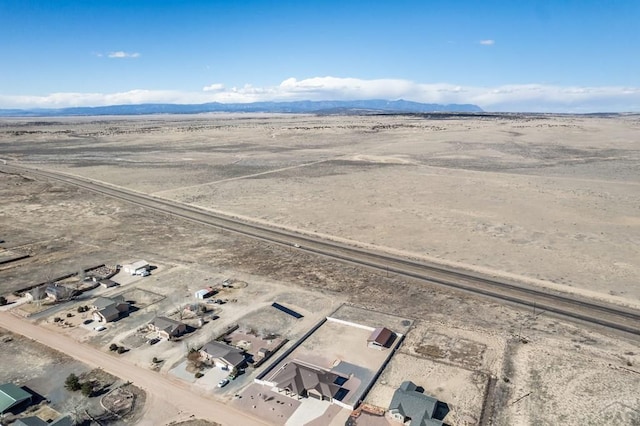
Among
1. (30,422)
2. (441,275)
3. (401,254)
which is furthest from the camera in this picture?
(401,254)

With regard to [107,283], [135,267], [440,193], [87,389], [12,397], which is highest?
[440,193]

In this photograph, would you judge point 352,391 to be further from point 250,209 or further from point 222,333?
point 250,209

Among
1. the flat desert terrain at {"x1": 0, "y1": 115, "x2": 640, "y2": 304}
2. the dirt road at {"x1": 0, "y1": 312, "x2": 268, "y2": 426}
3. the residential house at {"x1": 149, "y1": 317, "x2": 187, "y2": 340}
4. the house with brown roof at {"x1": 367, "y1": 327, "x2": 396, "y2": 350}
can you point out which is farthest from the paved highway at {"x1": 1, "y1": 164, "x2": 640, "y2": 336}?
the dirt road at {"x1": 0, "y1": 312, "x2": 268, "y2": 426}

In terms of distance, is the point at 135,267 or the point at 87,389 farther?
the point at 135,267

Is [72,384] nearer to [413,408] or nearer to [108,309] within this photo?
[108,309]

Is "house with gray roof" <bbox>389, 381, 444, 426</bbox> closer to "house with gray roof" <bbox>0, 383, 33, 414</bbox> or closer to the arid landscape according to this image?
the arid landscape

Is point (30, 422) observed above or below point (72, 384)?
above

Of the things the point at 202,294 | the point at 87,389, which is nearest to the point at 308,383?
the point at 87,389
